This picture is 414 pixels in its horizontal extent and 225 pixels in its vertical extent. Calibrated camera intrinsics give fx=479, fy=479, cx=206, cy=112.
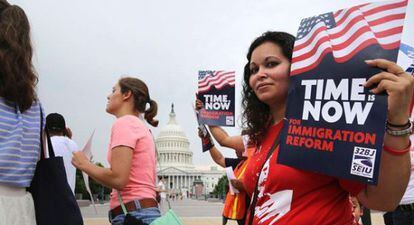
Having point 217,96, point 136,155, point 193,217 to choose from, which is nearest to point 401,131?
point 136,155

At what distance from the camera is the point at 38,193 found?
2.25 meters

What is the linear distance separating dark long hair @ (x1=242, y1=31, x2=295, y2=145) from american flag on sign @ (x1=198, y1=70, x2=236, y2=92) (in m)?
3.07

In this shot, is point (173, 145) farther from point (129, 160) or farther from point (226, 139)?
point (129, 160)

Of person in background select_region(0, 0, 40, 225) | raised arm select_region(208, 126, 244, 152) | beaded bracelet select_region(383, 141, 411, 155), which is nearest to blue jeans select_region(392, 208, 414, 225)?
raised arm select_region(208, 126, 244, 152)

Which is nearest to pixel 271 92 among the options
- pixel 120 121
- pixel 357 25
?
pixel 357 25

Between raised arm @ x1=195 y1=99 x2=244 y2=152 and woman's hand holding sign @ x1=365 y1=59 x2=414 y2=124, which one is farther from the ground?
woman's hand holding sign @ x1=365 y1=59 x2=414 y2=124

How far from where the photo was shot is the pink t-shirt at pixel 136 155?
3370 millimetres

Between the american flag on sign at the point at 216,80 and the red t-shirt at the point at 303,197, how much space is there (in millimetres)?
3960

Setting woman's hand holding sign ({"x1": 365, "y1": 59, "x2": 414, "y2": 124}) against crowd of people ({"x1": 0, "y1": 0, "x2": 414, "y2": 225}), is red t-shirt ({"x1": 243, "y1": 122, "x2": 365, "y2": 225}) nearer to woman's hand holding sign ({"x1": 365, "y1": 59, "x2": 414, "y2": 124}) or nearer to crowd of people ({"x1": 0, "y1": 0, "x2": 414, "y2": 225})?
crowd of people ({"x1": 0, "y1": 0, "x2": 414, "y2": 225})

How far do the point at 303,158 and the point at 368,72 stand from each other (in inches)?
15.9

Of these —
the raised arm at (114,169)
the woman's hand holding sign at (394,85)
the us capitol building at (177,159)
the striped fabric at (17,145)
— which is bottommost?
the us capitol building at (177,159)

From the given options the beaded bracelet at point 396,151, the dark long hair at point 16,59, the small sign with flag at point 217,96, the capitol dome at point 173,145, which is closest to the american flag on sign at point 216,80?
the small sign with flag at point 217,96

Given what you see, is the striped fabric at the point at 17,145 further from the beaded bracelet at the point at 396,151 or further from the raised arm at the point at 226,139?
the raised arm at the point at 226,139

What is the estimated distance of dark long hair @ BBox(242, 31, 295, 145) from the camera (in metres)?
2.39
